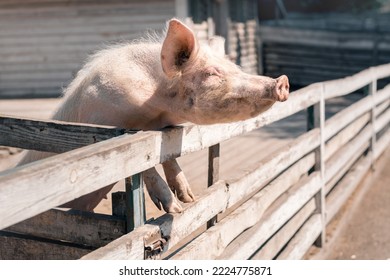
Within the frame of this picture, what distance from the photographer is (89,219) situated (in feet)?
9.15

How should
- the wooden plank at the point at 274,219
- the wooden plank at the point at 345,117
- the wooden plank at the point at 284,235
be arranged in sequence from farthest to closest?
the wooden plank at the point at 345,117, the wooden plank at the point at 284,235, the wooden plank at the point at 274,219

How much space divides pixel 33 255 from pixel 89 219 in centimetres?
42

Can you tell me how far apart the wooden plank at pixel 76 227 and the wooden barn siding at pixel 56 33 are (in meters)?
12.0

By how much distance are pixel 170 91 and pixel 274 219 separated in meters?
1.56

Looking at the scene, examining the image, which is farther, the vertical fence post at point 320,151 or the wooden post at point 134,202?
the vertical fence post at point 320,151

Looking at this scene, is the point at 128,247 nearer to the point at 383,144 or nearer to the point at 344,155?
the point at 344,155

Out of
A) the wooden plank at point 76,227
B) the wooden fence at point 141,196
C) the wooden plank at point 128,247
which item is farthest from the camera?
the wooden plank at point 76,227

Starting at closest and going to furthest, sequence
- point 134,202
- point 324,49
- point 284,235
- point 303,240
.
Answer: point 134,202
point 284,235
point 303,240
point 324,49

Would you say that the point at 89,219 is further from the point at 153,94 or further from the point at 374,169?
Result: the point at 374,169

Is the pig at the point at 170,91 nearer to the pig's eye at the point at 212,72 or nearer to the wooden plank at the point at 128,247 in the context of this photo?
the pig's eye at the point at 212,72

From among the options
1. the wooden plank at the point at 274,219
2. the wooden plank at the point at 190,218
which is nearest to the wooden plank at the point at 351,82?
the wooden plank at the point at 274,219

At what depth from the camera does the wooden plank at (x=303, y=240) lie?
469 cm

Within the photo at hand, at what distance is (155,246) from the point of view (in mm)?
2639

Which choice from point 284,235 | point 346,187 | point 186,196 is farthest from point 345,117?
point 186,196
